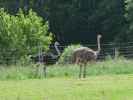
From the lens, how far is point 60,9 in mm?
65750

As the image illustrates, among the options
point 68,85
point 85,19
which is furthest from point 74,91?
point 85,19

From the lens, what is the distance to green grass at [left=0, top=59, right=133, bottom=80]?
23.2m

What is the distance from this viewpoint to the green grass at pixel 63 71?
23188mm

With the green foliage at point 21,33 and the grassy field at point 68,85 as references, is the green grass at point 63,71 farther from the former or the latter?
the green foliage at point 21,33

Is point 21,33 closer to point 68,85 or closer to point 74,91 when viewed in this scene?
point 68,85

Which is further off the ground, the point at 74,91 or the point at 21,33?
the point at 21,33

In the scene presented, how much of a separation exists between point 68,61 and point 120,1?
119 ft

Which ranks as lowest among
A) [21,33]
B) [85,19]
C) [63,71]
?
[63,71]

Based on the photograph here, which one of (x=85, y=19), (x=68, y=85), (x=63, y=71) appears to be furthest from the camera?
(x=85, y=19)

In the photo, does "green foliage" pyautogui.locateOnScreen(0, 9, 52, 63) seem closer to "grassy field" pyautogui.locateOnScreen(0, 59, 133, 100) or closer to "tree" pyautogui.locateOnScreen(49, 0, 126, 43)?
"grassy field" pyautogui.locateOnScreen(0, 59, 133, 100)

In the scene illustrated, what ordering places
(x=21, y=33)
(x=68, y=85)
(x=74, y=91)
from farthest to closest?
(x=21, y=33)
(x=68, y=85)
(x=74, y=91)

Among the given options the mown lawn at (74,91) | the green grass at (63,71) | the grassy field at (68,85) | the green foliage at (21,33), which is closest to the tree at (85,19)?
the green foliage at (21,33)

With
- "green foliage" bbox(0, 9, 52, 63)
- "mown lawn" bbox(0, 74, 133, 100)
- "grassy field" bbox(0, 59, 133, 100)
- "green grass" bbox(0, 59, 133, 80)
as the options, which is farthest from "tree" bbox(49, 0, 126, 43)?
"mown lawn" bbox(0, 74, 133, 100)

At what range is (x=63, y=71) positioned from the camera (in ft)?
79.0
